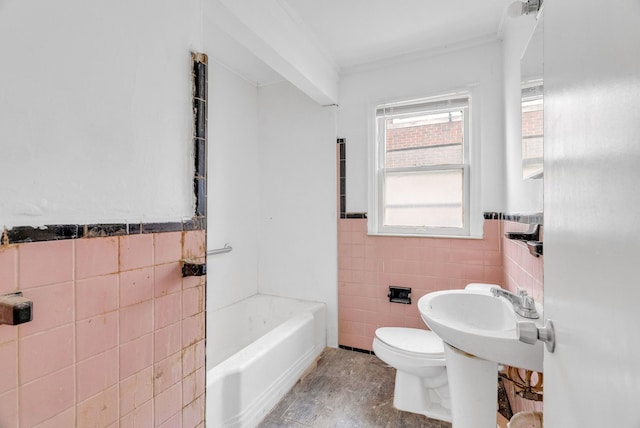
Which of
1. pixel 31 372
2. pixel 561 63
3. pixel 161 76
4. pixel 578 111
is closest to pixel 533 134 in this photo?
pixel 561 63

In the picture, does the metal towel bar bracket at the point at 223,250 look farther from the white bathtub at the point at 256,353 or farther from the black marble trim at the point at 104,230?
the black marble trim at the point at 104,230

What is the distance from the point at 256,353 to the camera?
172 centimetres

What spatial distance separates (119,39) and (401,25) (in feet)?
5.59

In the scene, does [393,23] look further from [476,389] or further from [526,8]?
[476,389]

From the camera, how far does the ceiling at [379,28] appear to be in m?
1.76

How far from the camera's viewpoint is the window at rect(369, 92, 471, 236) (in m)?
2.23

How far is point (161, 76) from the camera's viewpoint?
1.07 meters

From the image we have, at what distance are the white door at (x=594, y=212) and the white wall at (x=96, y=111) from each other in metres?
1.18

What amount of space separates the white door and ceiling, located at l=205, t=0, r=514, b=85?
4.43 ft

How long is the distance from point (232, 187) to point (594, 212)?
2.39 metres

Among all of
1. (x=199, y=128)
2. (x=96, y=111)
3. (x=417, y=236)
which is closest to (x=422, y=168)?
(x=417, y=236)

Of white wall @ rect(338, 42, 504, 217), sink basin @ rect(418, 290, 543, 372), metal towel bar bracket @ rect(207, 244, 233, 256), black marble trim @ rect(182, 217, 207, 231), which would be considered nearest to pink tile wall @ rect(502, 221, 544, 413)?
sink basin @ rect(418, 290, 543, 372)

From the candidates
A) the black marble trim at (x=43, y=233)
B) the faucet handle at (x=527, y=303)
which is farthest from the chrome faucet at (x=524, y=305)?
the black marble trim at (x=43, y=233)

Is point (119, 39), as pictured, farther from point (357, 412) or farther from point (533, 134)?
point (357, 412)
